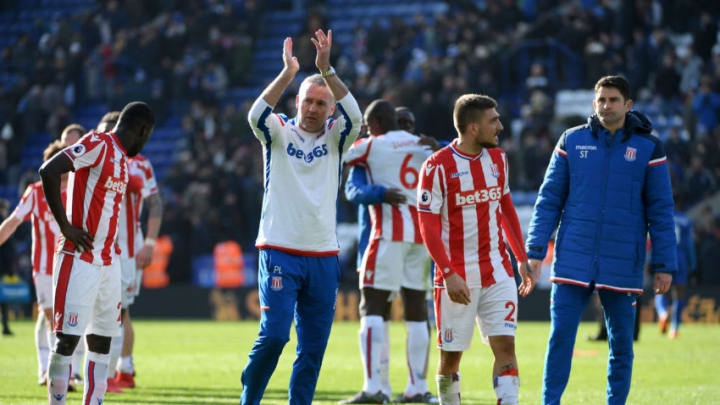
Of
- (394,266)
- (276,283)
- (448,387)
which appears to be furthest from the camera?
(394,266)

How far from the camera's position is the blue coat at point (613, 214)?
727 centimetres

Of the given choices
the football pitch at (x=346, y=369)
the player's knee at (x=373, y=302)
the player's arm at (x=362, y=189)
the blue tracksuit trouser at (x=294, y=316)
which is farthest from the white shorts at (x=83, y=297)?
the player's knee at (x=373, y=302)

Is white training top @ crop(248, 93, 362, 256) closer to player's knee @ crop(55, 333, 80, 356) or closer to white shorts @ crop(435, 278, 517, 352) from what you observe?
white shorts @ crop(435, 278, 517, 352)

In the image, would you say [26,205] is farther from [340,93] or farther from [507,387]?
[507,387]

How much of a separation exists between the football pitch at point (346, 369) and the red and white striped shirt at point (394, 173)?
1644 millimetres

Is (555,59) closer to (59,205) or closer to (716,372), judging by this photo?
(716,372)

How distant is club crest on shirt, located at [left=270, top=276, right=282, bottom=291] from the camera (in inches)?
272

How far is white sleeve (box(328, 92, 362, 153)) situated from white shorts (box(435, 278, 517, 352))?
1.24 m

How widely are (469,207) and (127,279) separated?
447cm

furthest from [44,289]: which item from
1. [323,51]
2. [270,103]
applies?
[323,51]

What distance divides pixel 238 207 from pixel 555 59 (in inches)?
348

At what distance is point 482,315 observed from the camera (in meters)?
7.17

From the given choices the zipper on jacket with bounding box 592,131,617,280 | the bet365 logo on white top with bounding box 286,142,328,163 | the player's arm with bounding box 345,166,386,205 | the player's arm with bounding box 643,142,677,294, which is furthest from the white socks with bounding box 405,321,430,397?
the bet365 logo on white top with bounding box 286,142,328,163

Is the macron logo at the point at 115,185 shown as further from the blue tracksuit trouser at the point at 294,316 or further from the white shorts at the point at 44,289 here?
the white shorts at the point at 44,289
